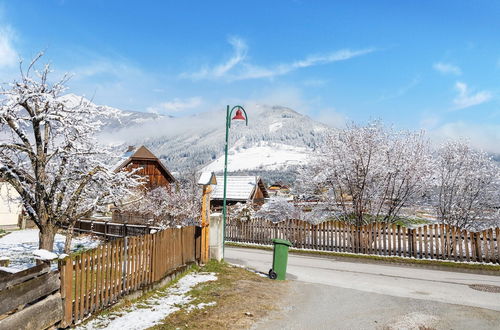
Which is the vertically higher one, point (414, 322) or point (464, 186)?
point (464, 186)

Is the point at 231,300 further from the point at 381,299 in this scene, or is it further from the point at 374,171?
the point at 374,171

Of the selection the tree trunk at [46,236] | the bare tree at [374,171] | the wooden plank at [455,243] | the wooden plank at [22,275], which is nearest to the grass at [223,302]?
the wooden plank at [22,275]

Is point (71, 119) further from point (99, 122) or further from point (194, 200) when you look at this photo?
point (194, 200)

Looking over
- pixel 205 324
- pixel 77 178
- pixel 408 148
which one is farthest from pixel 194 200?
pixel 205 324

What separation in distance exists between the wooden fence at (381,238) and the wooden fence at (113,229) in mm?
5139

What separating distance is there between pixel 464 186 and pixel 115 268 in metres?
17.6

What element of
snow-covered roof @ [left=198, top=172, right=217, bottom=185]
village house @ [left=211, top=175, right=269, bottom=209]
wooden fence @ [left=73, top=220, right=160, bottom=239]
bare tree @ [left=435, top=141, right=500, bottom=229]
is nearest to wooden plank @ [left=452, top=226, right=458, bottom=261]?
bare tree @ [left=435, top=141, right=500, bottom=229]

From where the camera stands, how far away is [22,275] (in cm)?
528

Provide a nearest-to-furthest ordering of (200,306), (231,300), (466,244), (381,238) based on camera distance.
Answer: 1. (200,306)
2. (231,300)
3. (466,244)
4. (381,238)

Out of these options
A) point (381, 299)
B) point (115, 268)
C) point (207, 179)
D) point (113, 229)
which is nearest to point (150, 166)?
point (113, 229)

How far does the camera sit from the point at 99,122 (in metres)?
9.69

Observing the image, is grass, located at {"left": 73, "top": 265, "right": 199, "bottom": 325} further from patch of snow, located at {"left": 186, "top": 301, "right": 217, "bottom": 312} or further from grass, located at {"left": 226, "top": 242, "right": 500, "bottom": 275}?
grass, located at {"left": 226, "top": 242, "right": 500, "bottom": 275}

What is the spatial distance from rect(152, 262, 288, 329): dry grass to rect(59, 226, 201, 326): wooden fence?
3.83 ft

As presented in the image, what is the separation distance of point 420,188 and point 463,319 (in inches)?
496
